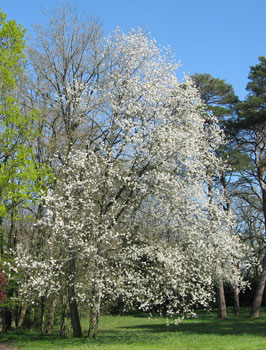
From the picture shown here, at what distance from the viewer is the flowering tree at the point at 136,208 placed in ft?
40.8

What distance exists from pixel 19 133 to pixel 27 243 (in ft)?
19.3

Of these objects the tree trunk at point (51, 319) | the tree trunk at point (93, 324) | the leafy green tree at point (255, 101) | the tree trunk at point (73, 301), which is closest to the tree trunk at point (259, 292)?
the leafy green tree at point (255, 101)

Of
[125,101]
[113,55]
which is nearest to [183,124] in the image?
[125,101]

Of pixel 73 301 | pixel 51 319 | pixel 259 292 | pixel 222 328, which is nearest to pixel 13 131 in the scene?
pixel 73 301

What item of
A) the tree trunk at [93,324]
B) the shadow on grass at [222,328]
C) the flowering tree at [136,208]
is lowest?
the shadow on grass at [222,328]

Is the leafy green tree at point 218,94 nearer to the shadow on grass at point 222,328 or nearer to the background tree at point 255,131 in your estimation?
the background tree at point 255,131

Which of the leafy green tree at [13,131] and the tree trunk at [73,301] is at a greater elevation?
the leafy green tree at [13,131]

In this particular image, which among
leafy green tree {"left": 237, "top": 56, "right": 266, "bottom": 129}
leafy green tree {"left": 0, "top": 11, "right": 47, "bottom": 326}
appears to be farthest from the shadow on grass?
leafy green tree {"left": 237, "top": 56, "right": 266, "bottom": 129}

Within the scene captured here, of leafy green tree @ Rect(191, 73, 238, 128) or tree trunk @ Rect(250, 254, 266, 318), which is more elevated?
leafy green tree @ Rect(191, 73, 238, 128)

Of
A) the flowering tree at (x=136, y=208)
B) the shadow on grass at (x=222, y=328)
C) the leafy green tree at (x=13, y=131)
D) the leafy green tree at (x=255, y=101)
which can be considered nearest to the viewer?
the flowering tree at (x=136, y=208)

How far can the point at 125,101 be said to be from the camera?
14195mm

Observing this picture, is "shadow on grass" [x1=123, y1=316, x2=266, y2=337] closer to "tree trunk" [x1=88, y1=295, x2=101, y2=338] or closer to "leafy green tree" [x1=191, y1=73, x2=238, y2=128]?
"tree trunk" [x1=88, y1=295, x2=101, y2=338]

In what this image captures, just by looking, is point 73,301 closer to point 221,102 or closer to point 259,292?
point 259,292

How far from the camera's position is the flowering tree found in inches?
490
